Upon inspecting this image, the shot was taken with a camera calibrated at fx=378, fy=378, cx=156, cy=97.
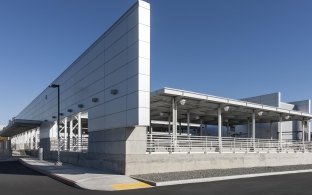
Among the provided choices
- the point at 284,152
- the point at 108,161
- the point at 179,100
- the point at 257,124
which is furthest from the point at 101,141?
the point at 257,124

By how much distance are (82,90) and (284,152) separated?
17.3 m

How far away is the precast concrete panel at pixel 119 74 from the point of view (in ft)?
63.0

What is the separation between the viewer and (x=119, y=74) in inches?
839

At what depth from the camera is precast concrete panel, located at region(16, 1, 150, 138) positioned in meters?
19.2

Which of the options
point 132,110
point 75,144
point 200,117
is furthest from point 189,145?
point 200,117

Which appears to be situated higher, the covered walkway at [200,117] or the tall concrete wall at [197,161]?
the covered walkway at [200,117]

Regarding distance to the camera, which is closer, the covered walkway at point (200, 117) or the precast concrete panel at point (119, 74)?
the precast concrete panel at point (119, 74)

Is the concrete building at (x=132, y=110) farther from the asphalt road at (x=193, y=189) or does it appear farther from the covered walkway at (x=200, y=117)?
the asphalt road at (x=193, y=189)

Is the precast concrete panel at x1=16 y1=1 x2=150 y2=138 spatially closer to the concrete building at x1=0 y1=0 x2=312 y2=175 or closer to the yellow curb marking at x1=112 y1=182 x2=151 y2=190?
the concrete building at x1=0 y1=0 x2=312 y2=175

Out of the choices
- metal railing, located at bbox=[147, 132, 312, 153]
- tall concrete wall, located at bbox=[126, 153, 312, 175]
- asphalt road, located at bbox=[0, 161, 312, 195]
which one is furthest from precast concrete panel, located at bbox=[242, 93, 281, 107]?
asphalt road, located at bbox=[0, 161, 312, 195]

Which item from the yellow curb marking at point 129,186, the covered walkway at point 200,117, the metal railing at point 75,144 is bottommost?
the yellow curb marking at point 129,186

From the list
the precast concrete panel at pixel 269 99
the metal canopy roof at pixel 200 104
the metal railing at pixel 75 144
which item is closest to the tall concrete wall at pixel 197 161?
the metal canopy roof at pixel 200 104

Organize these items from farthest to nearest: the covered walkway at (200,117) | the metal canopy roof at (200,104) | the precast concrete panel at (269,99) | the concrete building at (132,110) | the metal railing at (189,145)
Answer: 1. the precast concrete panel at (269,99)
2. the metal canopy roof at (200,104)
3. the covered walkway at (200,117)
4. the metal railing at (189,145)
5. the concrete building at (132,110)

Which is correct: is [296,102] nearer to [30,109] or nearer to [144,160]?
[144,160]
